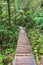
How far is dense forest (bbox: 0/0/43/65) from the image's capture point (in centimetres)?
989

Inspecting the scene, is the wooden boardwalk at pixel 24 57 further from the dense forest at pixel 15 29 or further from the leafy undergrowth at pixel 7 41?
the leafy undergrowth at pixel 7 41

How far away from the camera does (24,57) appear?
7.25m

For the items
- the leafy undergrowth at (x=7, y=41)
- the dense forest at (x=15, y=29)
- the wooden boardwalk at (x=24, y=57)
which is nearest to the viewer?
the wooden boardwalk at (x=24, y=57)

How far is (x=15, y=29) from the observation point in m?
13.9

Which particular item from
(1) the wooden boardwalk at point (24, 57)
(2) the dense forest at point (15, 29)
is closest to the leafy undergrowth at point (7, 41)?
(2) the dense forest at point (15, 29)

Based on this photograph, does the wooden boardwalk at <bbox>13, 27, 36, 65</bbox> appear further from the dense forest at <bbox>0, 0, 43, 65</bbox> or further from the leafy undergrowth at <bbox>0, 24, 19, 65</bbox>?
the leafy undergrowth at <bbox>0, 24, 19, 65</bbox>

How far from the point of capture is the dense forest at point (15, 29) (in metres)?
9.89

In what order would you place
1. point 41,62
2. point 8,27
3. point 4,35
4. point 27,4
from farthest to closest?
point 27,4 → point 8,27 → point 4,35 → point 41,62

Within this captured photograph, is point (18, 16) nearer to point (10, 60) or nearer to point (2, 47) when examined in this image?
point (2, 47)

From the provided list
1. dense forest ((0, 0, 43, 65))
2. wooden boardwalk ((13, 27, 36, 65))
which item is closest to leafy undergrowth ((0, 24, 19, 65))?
dense forest ((0, 0, 43, 65))

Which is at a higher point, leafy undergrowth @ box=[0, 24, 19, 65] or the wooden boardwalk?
the wooden boardwalk

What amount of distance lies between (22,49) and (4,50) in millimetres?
2617

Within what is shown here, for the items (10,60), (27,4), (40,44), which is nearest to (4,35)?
(40,44)

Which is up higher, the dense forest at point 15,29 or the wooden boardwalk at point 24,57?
the wooden boardwalk at point 24,57
